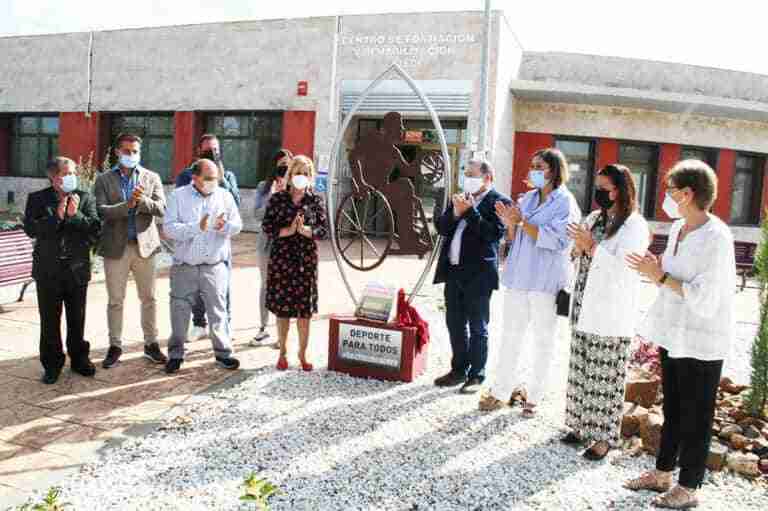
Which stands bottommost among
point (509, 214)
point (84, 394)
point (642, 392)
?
point (84, 394)

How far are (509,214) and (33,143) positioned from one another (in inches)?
762

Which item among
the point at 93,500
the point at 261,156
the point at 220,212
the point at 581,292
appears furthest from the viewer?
the point at 261,156

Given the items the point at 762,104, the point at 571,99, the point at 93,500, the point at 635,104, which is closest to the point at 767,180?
the point at 762,104

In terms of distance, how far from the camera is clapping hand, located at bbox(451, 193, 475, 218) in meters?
4.64

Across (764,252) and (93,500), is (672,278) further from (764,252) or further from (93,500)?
(93,500)

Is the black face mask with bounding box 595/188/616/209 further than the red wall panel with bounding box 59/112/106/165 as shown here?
No

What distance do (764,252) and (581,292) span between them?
1293 millimetres

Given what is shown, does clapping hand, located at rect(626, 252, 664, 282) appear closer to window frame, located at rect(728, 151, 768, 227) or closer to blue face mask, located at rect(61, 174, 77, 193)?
blue face mask, located at rect(61, 174, 77, 193)

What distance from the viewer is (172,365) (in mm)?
5082

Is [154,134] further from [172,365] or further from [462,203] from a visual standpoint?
[462,203]

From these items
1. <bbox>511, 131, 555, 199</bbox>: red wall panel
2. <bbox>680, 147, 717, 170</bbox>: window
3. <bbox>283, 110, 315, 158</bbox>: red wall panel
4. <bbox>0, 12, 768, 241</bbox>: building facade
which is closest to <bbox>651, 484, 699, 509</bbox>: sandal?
<bbox>0, 12, 768, 241</bbox>: building facade

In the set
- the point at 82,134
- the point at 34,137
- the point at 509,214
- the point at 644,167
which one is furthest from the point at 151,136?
the point at 509,214

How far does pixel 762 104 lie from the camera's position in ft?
50.6

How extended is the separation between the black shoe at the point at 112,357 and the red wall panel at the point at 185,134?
12.1 metres
